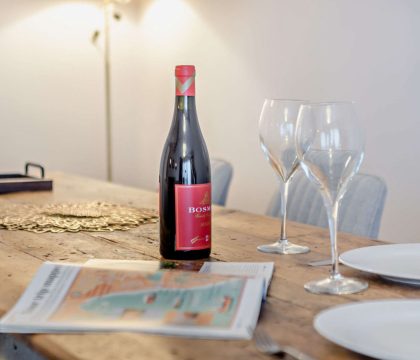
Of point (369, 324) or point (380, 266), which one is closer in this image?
point (369, 324)

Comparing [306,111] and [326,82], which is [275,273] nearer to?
[306,111]

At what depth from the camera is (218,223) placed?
5.32ft

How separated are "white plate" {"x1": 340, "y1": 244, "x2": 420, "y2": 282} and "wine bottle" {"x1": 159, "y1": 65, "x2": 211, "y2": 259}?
0.24 metres

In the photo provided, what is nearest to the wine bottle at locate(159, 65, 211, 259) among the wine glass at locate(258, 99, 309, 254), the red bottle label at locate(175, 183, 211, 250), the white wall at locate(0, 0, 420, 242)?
the red bottle label at locate(175, 183, 211, 250)

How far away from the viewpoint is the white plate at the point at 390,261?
1.04 meters

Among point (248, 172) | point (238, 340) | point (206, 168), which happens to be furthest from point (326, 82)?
point (238, 340)

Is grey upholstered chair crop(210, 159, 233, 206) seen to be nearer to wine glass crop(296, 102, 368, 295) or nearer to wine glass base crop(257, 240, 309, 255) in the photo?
wine glass base crop(257, 240, 309, 255)

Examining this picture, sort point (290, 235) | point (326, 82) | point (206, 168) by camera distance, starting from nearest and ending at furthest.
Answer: point (206, 168) → point (290, 235) → point (326, 82)

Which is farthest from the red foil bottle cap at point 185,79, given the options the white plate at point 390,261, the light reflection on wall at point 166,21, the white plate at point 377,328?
the light reflection on wall at point 166,21

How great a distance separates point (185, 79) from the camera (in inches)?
46.1

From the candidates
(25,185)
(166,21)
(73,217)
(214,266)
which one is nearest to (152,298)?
(214,266)

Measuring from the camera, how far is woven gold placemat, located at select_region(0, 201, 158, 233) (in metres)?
1.55

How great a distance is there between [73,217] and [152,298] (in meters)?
0.82

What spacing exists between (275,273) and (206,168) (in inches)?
8.7
